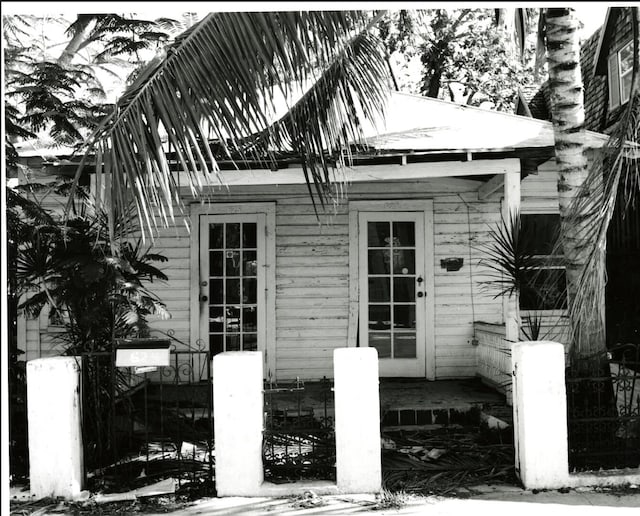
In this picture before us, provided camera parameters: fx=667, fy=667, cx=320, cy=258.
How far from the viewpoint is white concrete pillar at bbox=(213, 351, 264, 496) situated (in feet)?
16.3

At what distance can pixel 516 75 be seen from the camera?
861 inches

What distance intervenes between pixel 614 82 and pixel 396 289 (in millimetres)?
6685

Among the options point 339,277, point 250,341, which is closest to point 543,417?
point 339,277

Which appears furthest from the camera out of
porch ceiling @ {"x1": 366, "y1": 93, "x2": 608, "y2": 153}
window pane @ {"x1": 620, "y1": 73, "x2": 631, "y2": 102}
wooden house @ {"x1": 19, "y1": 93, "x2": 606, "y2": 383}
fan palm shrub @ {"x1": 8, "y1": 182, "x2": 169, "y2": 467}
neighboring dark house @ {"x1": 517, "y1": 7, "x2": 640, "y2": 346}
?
window pane @ {"x1": 620, "y1": 73, "x2": 631, "y2": 102}

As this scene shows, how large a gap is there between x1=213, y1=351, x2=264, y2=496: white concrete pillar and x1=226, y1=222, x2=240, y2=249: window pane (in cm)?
449

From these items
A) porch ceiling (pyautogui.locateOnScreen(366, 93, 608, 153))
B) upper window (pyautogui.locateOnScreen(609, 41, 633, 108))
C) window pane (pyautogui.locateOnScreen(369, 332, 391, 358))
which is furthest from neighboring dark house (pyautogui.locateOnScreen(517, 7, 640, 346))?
window pane (pyautogui.locateOnScreen(369, 332, 391, 358))

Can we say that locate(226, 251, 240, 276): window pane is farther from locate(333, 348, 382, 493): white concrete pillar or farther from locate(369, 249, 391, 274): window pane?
locate(333, 348, 382, 493): white concrete pillar

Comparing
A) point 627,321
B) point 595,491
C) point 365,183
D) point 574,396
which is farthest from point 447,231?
point 595,491

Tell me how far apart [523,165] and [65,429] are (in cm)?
589

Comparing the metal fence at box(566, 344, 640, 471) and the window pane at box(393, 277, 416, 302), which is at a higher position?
the window pane at box(393, 277, 416, 302)

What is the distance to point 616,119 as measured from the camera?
1168 cm

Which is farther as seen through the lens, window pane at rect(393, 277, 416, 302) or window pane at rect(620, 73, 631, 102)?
window pane at rect(620, 73, 631, 102)

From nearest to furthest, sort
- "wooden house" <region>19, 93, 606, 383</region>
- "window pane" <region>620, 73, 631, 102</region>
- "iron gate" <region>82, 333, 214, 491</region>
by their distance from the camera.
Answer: "iron gate" <region>82, 333, 214, 491</region> < "wooden house" <region>19, 93, 606, 383</region> < "window pane" <region>620, 73, 631, 102</region>

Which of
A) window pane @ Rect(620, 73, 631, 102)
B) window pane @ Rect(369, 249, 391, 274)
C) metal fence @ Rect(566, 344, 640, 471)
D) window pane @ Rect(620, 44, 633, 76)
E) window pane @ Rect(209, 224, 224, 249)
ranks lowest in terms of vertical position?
metal fence @ Rect(566, 344, 640, 471)
